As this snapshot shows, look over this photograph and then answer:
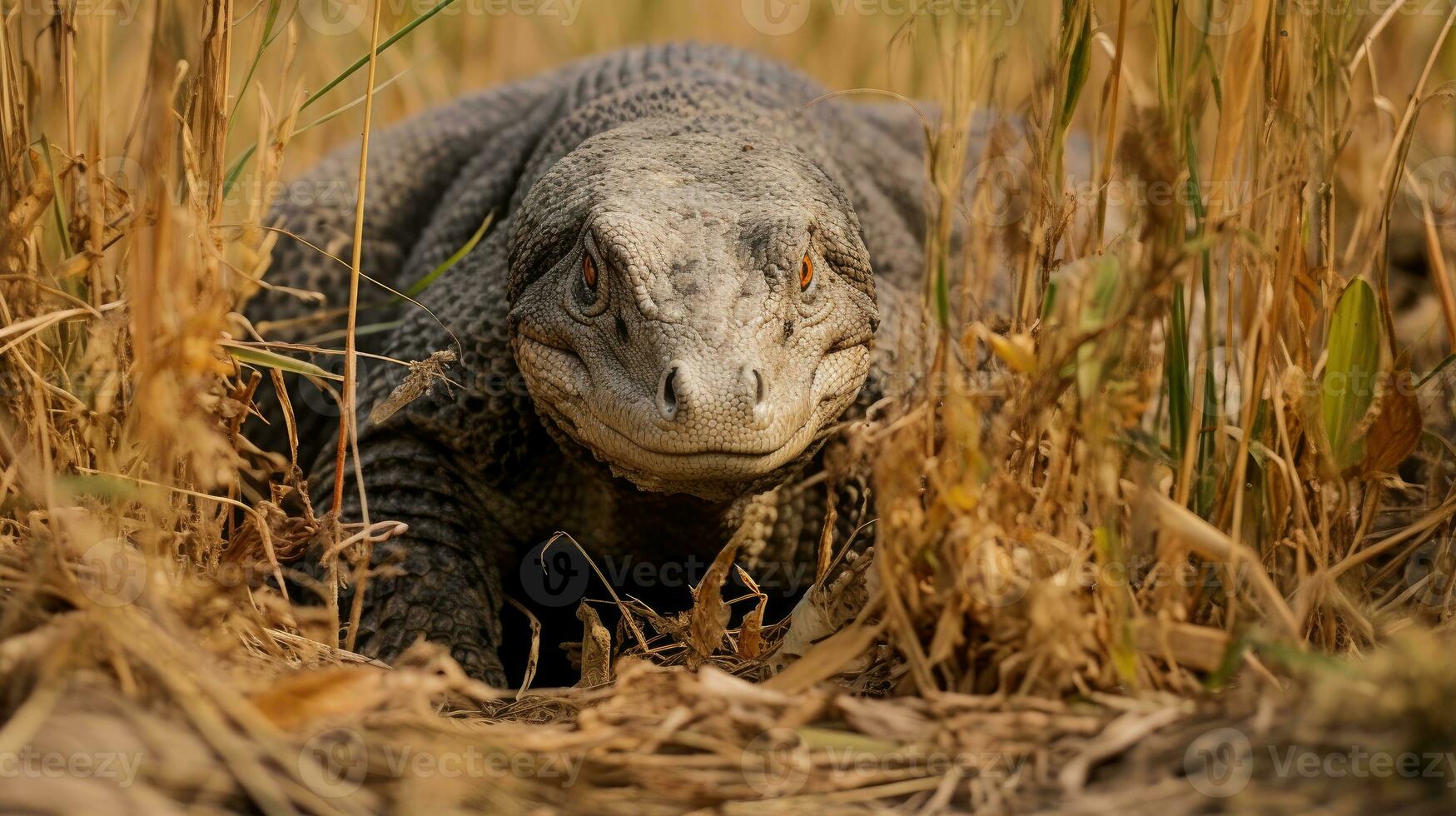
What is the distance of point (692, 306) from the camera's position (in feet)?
9.21

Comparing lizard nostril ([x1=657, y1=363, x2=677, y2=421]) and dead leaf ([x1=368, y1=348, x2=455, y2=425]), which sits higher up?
lizard nostril ([x1=657, y1=363, x2=677, y2=421])

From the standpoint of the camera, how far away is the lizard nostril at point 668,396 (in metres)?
2.62

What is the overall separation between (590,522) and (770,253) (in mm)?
996

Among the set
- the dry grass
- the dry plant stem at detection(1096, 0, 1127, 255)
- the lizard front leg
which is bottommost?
the lizard front leg

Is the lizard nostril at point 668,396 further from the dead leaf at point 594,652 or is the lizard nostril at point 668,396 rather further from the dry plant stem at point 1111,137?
the dry plant stem at point 1111,137

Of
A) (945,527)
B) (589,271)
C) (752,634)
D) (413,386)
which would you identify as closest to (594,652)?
(752,634)

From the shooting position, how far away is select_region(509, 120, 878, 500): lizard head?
2688 millimetres

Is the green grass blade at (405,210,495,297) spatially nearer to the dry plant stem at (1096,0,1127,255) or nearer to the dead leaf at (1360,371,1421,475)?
the dry plant stem at (1096,0,1127,255)

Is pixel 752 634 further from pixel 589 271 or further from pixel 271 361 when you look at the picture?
pixel 271 361

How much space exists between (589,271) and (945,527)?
123cm

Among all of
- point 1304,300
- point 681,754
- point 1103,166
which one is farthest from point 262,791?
point 1304,300

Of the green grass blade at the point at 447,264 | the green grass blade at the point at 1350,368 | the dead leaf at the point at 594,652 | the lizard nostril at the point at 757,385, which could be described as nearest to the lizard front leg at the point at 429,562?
the dead leaf at the point at 594,652

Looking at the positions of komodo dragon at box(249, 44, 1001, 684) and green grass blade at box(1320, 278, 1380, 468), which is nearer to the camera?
green grass blade at box(1320, 278, 1380, 468)

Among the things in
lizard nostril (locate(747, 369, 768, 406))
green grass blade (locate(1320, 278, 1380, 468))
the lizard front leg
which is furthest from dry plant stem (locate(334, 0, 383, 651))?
green grass blade (locate(1320, 278, 1380, 468))
